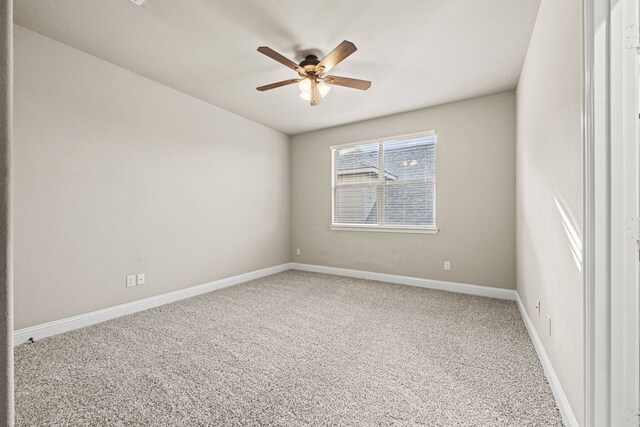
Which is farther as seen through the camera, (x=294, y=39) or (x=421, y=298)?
(x=421, y=298)

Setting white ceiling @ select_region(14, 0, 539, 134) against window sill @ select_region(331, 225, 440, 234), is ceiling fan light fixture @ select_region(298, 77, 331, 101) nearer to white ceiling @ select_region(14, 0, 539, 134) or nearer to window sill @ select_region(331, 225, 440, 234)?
white ceiling @ select_region(14, 0, 539, 134)

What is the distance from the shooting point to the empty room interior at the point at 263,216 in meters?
1.61

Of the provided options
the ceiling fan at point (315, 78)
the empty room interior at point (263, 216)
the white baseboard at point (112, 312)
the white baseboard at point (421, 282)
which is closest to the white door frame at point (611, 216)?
the empty room interior at point (263, 216)

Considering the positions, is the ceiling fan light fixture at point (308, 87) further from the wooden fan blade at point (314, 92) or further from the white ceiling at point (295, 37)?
the white ceiling at point (295, 37)

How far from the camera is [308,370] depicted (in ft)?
6.37

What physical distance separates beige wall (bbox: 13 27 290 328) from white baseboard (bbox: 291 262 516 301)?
1.37m

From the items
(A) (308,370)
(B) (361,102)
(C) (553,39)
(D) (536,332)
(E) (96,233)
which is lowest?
(A) (308,370)

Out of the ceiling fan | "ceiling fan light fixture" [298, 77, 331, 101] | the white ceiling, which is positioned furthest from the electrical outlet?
"ceiling fan light fixture" [298, 77, 331, 101]

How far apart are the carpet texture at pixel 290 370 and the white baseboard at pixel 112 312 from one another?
11 centimetres

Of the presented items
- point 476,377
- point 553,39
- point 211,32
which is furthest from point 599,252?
point 211,32

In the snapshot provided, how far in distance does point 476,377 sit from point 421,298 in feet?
5.58

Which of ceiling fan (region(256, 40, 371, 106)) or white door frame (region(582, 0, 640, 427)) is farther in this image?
ceiling fan (region(256, 40, 371, 106))

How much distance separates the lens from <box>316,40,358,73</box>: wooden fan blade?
6.97 feet

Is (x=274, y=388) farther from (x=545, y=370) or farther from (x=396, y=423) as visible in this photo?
(x=545, y=370)
